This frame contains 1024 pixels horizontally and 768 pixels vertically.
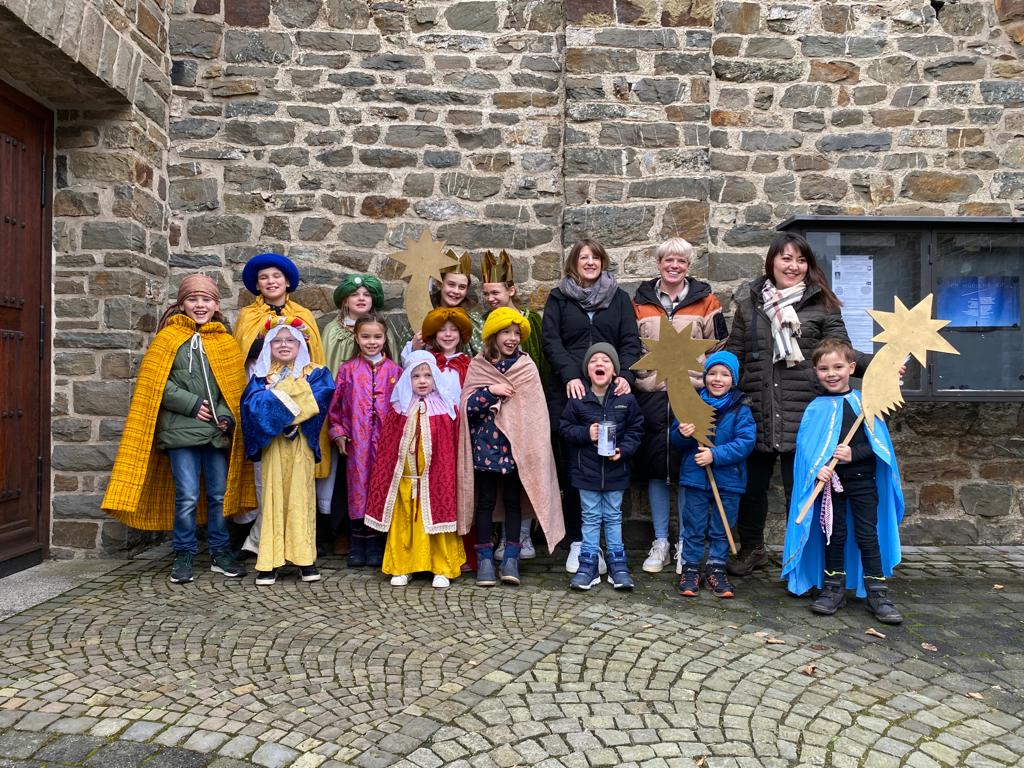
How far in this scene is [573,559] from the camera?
15.3 ft

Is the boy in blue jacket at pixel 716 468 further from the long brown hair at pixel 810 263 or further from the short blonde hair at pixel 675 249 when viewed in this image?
the short blonde hair at pixel 675 249

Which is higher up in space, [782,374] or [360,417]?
[782,374]

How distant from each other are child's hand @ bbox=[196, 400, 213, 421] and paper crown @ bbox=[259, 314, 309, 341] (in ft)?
1.84

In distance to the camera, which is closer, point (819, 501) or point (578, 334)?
point (819, 501)

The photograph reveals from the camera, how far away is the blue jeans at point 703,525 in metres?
4.32

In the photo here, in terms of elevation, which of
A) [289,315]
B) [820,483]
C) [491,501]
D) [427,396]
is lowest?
[491,501]

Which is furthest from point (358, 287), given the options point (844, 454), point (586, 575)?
point (844, 454)

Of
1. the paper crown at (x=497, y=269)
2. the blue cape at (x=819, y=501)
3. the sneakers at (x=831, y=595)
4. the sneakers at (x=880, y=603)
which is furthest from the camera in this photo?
the paper crown at (x=497, y=269)

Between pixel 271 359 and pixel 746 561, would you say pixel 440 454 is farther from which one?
pixel 746 561

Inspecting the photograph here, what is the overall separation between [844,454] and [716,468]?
72 centimetres

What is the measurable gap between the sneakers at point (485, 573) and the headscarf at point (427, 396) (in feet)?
2.80

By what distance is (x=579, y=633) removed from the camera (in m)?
3.53

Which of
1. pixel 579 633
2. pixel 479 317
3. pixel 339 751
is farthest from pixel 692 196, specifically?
pixel 339 751

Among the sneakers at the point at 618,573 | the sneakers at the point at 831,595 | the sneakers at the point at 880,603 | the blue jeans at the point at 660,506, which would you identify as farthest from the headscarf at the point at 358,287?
the sneakers at the point at 880,603
